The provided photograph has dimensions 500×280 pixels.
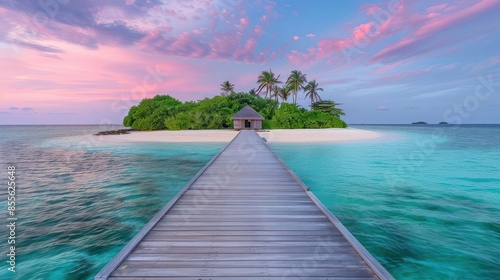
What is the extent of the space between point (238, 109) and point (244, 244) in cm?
3835

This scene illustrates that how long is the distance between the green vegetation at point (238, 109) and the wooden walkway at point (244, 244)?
113 ft

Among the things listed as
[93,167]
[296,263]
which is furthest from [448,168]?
[93,167]

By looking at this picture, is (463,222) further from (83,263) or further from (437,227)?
(83,263)

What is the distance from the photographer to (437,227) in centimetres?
574

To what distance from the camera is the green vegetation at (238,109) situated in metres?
38.9

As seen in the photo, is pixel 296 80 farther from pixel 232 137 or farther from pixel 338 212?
pixel 338 212

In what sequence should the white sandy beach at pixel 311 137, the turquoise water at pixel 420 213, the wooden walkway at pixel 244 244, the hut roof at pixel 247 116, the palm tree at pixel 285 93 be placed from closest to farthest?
the wooden walkway at pixel 244 244
the turquoise water at pixel 420 213
the white sandy beach at pixel 311 137
the hut roof at pixel 247 116
the palm tree at pixel 285 93

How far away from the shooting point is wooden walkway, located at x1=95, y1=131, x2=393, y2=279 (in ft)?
8.64

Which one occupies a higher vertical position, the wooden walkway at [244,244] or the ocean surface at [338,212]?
the wooden walkway at [244,244]

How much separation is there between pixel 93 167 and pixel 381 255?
46.3 feet

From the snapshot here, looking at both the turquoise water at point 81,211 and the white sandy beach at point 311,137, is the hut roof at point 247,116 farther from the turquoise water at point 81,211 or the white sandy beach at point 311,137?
the turquoise water at point 81,211

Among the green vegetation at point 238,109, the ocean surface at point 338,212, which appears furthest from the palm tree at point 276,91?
the ocean surface at point 338,212

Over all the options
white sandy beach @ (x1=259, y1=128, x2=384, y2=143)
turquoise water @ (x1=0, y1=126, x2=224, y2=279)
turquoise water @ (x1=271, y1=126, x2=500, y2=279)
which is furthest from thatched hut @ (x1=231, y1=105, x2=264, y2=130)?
turquoise water @ (x1=271, y1=126, x2=500, y2=279)

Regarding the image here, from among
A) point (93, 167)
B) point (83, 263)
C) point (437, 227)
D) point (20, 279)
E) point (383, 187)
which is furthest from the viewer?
point (93, 167)
